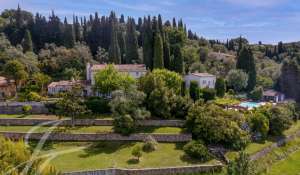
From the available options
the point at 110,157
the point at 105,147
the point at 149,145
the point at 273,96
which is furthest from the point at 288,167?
the point at 273,96

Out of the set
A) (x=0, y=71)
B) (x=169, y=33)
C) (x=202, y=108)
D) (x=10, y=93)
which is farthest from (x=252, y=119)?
(x=0, y=71)

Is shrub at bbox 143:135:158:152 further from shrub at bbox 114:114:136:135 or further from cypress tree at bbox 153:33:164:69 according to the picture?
cypress tree at bbox 153:33:164:69

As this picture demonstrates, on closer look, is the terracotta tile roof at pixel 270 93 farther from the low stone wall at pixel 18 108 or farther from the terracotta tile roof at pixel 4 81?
the terracotta tile roof at pixel 4 81

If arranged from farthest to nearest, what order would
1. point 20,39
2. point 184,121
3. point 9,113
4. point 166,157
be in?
point 20,39 < point 9,113 < point 184,121 < point 166,157

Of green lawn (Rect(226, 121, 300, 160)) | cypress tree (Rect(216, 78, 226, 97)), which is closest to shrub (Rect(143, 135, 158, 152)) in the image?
green lawn (Rect(226, 121, 300, 160))

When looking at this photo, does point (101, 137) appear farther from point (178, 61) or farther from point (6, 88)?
point (178, 61)

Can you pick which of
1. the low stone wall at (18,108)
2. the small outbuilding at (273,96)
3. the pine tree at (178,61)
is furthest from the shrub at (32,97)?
the small outbuilding at (273,96)

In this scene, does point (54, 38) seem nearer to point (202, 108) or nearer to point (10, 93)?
point (10, 93)
